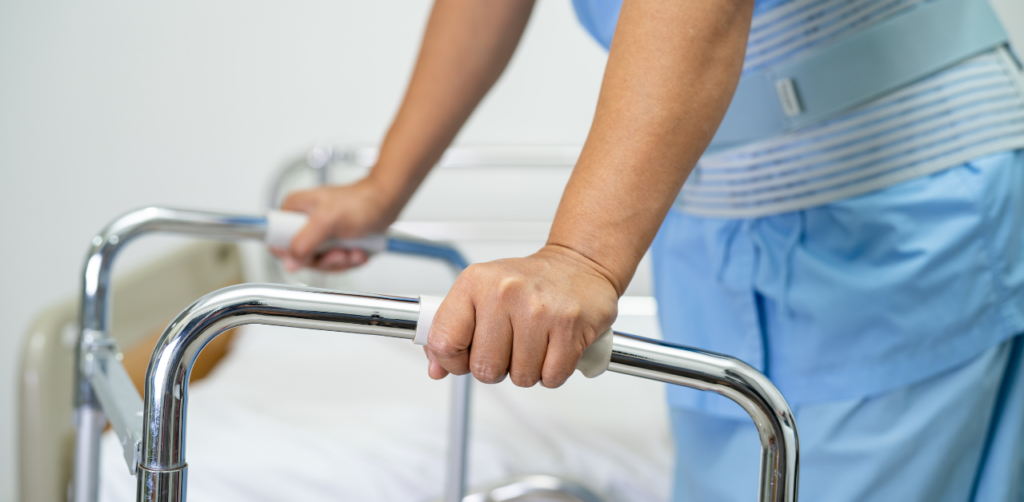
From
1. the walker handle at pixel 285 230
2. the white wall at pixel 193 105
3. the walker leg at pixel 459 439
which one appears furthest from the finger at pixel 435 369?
the white wall at pixel 193 105

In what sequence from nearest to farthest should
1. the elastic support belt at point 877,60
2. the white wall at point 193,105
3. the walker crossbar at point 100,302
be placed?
the elastic support belt at point 877,60 < the walker crossbar at point 100,302 < the white wall at point 193,105

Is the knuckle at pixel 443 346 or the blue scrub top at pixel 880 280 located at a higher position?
the blue scrub top at pixel 880 280

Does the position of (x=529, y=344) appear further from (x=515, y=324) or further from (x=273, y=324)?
(x=273, y=324)

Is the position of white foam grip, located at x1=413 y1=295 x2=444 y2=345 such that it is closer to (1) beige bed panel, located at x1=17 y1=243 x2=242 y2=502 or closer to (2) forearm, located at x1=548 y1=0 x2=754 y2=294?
(2) forearm, located at x1=548 y1=0 x2=754 y2=294

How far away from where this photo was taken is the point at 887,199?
0.61 meters

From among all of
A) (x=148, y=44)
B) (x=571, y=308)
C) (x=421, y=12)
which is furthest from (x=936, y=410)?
(x=148, y=44)

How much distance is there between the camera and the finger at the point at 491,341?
0.37m

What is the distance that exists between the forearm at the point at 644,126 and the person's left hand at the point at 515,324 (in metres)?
0.04

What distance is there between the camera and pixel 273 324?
41 cm

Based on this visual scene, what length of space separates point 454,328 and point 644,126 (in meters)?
0.15

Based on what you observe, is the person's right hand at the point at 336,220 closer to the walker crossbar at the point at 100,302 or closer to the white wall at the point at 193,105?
the walker crossbar at the point at 100,302

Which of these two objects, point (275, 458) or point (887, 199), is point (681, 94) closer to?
point (887, 199)

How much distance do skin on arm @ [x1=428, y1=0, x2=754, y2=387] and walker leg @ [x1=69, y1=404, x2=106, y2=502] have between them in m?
0.47

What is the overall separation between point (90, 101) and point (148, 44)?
0.20 m
